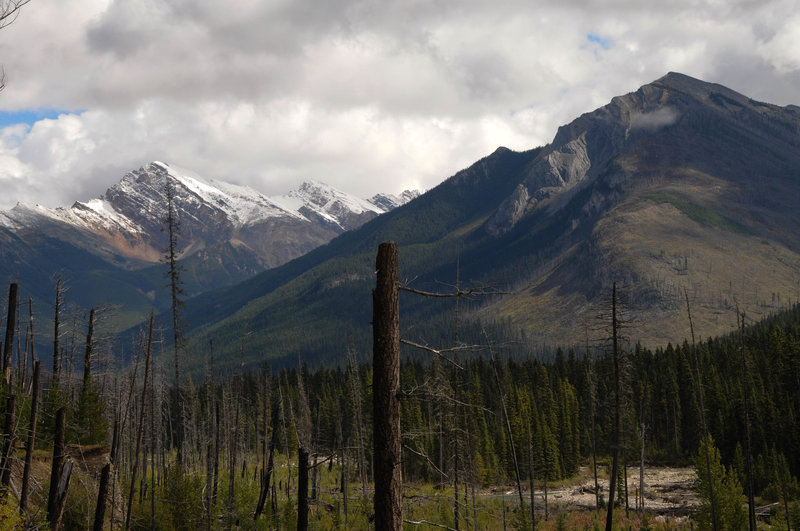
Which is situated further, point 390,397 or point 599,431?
point 599,431

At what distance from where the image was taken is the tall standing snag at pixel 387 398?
1284cm

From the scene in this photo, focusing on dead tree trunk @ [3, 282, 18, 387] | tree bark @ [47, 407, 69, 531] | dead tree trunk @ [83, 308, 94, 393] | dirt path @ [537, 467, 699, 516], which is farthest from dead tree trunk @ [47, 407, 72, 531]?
dirt path @ [537, 467, 699, 516]

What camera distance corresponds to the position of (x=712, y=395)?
9331 centimetres

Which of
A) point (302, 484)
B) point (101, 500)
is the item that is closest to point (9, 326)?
point (101, 500)

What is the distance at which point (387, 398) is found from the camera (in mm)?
13062

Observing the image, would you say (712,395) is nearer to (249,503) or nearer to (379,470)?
(249,503)

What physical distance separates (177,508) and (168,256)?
18.6 meters

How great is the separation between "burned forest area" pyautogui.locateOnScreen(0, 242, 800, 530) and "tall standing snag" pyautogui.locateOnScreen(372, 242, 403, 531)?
34mm

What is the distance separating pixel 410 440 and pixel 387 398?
358 inches

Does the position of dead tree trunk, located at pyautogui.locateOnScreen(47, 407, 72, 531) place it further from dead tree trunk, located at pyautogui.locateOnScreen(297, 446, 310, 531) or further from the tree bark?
dead tree trunk, located at pyautogui.locateOnScreen(297, 446, 310, 531)

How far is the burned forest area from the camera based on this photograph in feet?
73.2

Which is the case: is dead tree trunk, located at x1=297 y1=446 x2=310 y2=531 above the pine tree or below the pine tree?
above

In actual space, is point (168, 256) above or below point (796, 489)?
above

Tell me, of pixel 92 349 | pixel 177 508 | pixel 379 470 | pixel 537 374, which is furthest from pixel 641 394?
pixel 379 470
